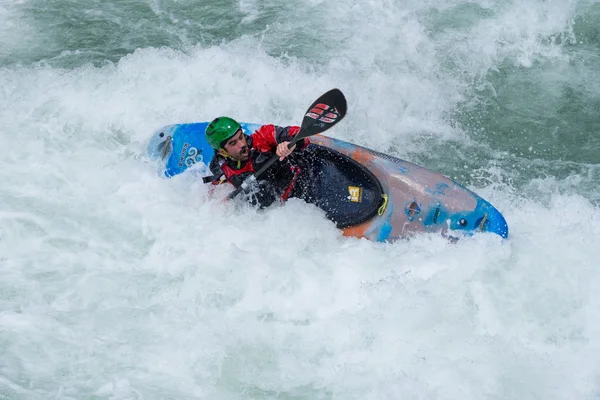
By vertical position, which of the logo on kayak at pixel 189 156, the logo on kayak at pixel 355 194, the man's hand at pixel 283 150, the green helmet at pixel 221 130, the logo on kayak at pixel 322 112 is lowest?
the logo on kayak at pixel 189 156

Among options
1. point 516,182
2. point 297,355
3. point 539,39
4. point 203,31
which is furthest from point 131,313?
point 539,39

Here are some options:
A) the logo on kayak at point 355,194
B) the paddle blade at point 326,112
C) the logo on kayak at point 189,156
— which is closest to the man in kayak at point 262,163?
the paddle blade at point 326,112

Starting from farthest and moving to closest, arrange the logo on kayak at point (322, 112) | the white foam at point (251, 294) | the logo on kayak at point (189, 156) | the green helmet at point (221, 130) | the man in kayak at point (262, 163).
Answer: the logo on kayak at point (189, 156) → the logo on kayak at point (322, 112) → the man in kayak at point (262, 163) → the green helmet at point (221, 130) → the white foam at point (251, 294)

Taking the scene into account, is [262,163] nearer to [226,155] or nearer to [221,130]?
[226,155]

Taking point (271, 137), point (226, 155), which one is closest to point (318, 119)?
point (271, 137)

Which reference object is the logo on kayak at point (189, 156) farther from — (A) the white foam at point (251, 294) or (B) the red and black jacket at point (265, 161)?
(B) the red and black jacket at point (265, 161)

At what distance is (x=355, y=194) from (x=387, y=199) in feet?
0.82

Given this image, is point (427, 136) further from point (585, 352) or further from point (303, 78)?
point (585, 352)

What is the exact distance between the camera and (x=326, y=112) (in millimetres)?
5699

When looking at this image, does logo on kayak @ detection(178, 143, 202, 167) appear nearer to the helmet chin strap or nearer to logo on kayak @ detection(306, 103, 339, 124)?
the helmet chin strap

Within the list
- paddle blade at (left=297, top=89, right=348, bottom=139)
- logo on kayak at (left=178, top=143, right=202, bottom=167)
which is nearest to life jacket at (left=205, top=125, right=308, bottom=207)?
paddle blade at (left=297, top=89, right=348, bottom=139)

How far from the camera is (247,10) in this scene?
9.06 metres

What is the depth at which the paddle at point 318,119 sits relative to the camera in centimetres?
544

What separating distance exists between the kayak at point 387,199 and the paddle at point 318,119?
273mm
